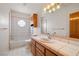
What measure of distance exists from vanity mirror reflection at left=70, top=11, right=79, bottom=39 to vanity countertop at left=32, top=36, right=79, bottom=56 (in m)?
0.12

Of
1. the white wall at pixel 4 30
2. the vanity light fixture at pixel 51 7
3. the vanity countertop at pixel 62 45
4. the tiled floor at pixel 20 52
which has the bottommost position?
the tiled floor at pixel 20 52

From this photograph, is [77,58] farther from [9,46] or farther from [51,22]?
[9,46]

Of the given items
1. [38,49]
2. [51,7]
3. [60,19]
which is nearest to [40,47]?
[38,49]

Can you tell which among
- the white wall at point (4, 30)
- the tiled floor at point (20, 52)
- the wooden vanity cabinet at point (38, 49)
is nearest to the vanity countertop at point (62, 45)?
the wooden vanity cabinet at point (38, 49)

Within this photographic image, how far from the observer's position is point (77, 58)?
5.05ft

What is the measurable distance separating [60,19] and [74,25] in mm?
256

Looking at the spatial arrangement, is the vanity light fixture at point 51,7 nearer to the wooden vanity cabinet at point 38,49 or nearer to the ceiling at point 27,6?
the ceiling at point 27,6

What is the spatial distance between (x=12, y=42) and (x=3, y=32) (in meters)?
0.23

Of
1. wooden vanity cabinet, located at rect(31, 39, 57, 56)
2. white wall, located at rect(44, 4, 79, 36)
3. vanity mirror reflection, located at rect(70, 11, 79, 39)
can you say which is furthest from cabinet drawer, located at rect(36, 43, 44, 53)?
vanity mirror reflection, located at rect(70, 11, 79, 39)

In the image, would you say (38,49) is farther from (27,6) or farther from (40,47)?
(27,6)

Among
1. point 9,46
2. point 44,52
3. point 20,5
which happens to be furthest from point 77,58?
point 20,5

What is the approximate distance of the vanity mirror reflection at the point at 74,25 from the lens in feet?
5.22

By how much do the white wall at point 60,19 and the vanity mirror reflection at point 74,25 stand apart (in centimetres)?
7

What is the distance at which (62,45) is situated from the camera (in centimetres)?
160
